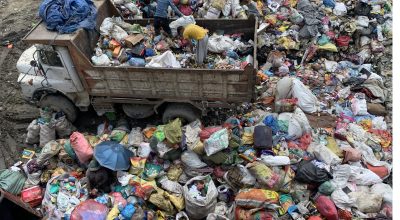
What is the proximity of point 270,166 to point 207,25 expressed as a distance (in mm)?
3180

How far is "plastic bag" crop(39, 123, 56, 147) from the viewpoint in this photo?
256 inches

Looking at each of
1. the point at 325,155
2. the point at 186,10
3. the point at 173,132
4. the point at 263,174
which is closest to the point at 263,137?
the point at 263,174

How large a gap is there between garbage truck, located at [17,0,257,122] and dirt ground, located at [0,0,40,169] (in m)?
1.01

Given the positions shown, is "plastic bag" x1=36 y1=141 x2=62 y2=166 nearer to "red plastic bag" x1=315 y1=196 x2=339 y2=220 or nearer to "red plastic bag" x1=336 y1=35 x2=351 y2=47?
"red plastic bag" x1=315 y1=196 x2=339 y2=220

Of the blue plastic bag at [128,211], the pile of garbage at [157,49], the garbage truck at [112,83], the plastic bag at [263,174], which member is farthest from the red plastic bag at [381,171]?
the blue plastic bag at [128,211]

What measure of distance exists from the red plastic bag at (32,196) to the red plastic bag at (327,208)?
453 centimetres

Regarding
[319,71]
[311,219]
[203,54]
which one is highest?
[203,54]

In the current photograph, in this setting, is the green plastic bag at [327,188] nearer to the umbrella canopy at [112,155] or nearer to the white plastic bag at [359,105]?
the white plastic bag at [359,105]

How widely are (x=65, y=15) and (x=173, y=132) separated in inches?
109

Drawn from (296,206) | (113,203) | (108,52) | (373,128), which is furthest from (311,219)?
(108,52)

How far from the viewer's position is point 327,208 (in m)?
5.00

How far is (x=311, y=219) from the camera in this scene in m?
4.94

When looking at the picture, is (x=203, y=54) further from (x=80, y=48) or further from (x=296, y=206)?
(x=296, y=206)

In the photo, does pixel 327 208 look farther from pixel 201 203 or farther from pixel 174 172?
pixel 174 172
